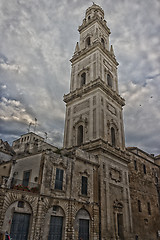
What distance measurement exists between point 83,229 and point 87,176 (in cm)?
516

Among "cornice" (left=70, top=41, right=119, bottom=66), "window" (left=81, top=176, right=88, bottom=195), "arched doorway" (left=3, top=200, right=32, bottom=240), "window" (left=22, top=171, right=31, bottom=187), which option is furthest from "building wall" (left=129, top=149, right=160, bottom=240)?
"cornice" (left=70, top=41, right=119, bottom=66)

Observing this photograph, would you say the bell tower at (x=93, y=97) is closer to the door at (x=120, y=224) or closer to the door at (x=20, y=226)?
the door at (x=120, y=224)

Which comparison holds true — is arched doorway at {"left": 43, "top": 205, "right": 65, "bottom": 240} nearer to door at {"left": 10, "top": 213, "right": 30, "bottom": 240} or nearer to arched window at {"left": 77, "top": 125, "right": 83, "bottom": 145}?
door at {"left": 10, "top": 213, "right": 30, "bottom": 240}

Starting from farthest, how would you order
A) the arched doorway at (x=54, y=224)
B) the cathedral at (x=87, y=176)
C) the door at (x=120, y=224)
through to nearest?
the door at (x=120, y=224)
the arched doorway at (x=54, y=224)
the cathedral at (x=87, y=176)

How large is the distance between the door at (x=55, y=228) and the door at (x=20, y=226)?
224 cm

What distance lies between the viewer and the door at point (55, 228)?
16.3 metres

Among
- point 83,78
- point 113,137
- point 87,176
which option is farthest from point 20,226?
point 83,78

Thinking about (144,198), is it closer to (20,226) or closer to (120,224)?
(120,224)

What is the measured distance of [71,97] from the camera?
33.6 metres

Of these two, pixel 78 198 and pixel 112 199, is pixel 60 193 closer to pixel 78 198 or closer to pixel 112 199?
pixel 78 198

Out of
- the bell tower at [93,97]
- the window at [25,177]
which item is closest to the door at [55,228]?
the window at [25,177]

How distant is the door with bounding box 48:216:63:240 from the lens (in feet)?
53.4

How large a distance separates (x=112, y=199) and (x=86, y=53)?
25853 mm

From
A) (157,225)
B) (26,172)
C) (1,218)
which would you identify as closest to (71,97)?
(26,172)
